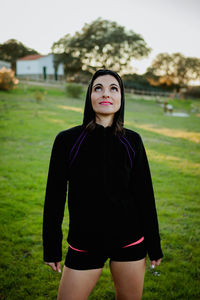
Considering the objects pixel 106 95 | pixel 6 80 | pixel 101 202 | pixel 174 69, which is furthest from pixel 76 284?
pixel 174 69

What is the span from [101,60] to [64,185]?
48729mm

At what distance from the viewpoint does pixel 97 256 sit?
71.8 inches

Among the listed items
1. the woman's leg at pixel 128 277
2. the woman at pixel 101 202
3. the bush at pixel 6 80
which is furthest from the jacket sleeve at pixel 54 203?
the bush at pixel 6 80

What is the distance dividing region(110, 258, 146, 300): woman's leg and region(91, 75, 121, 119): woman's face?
51.2 inches

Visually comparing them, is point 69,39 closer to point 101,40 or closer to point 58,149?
point 101,40

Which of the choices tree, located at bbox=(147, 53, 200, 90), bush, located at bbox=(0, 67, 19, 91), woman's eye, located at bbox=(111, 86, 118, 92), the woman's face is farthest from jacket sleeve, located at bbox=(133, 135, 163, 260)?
tree, located at bbox=(147, 53, 200, 90)

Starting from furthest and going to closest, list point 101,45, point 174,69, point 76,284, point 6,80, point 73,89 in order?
point 174,69 → point 101,45 → point 73,89 → point 6,80 → point 76,284

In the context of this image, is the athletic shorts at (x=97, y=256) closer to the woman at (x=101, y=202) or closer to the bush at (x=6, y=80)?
the woman at (x=101, y=202)

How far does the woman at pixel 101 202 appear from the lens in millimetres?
1829

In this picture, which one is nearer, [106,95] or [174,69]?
[106,95]

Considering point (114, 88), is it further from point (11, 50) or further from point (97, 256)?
point (11, 50)

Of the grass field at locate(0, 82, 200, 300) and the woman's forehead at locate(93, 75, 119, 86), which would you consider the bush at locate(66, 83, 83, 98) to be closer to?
the grass field at locate(0, 82, 200, 300)

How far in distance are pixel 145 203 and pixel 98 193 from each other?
0.50 metres

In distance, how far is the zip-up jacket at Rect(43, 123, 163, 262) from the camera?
1854 mm
